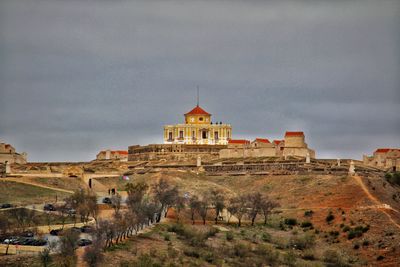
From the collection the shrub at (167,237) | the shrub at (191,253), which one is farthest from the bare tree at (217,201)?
the shrub at (191,253)

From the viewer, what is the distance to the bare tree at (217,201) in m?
93.0

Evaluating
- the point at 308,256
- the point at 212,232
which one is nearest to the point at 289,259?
the point at 308,256

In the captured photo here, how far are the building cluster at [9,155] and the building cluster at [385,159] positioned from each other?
1954 inches

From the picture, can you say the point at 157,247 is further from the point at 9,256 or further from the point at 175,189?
the point at 175,189

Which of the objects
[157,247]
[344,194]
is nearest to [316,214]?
[344,194]

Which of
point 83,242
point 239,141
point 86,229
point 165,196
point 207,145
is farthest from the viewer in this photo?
point 207,145

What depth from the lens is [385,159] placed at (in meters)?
137

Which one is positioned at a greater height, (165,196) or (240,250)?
(165,196)

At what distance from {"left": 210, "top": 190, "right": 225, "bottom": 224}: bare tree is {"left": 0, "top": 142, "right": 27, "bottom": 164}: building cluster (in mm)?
46798

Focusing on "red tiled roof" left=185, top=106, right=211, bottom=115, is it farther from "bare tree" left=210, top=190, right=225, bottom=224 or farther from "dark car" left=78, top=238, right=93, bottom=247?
"dark car" left=78, top=238, right=93, bottom=247

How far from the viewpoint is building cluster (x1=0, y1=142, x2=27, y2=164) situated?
145 metres

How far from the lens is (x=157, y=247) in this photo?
7325 cm

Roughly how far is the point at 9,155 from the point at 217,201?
5751cm

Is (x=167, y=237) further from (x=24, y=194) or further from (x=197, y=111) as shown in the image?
(x=197, y=111)
